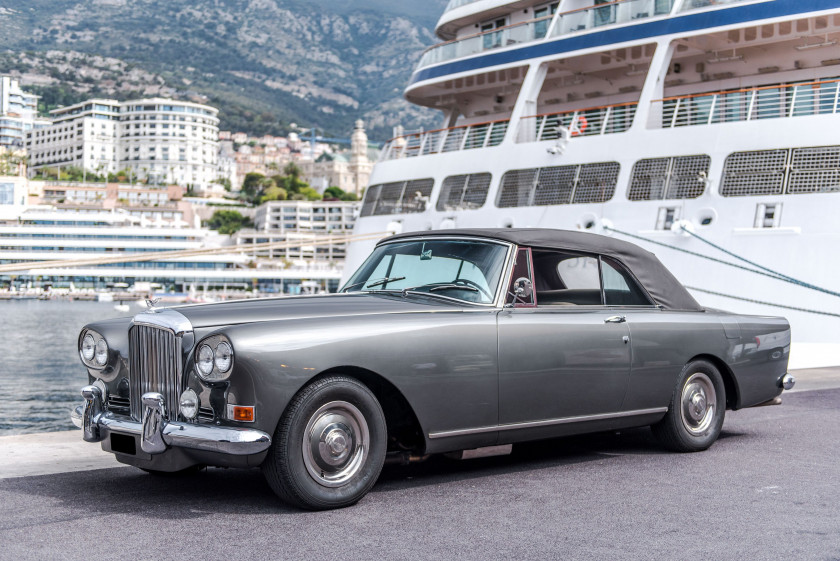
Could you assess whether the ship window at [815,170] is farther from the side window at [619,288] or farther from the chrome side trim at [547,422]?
the chrome side trim at [547,422]

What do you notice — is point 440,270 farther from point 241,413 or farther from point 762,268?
point 762,268

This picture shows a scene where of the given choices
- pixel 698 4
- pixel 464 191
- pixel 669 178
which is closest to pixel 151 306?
pixel 669 178

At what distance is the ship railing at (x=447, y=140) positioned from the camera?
19.7 meters

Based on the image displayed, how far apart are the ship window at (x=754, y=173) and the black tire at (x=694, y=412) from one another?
907 centimetres

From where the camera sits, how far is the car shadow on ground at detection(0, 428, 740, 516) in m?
4.39

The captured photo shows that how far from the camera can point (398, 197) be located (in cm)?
2097

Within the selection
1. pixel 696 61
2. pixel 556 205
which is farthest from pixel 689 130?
pixel 696 61

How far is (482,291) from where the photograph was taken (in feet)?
17.3

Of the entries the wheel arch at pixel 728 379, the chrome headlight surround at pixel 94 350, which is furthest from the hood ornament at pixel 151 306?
the wheel arch at pixel 728 379

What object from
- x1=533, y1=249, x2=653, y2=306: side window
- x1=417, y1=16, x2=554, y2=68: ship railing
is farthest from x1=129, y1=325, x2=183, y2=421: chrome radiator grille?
x1=417, y1=16, x2=554, y2=68: ship railing

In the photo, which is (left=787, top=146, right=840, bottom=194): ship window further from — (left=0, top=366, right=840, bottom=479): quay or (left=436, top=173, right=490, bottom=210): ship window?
(left=0, top=366, right=840, bottom=479): quay

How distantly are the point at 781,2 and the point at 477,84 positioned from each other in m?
8.12

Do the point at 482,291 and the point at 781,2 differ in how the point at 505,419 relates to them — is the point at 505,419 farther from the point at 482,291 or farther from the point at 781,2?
the point at 781,2

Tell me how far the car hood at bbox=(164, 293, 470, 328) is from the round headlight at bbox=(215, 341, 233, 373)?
0.17m
